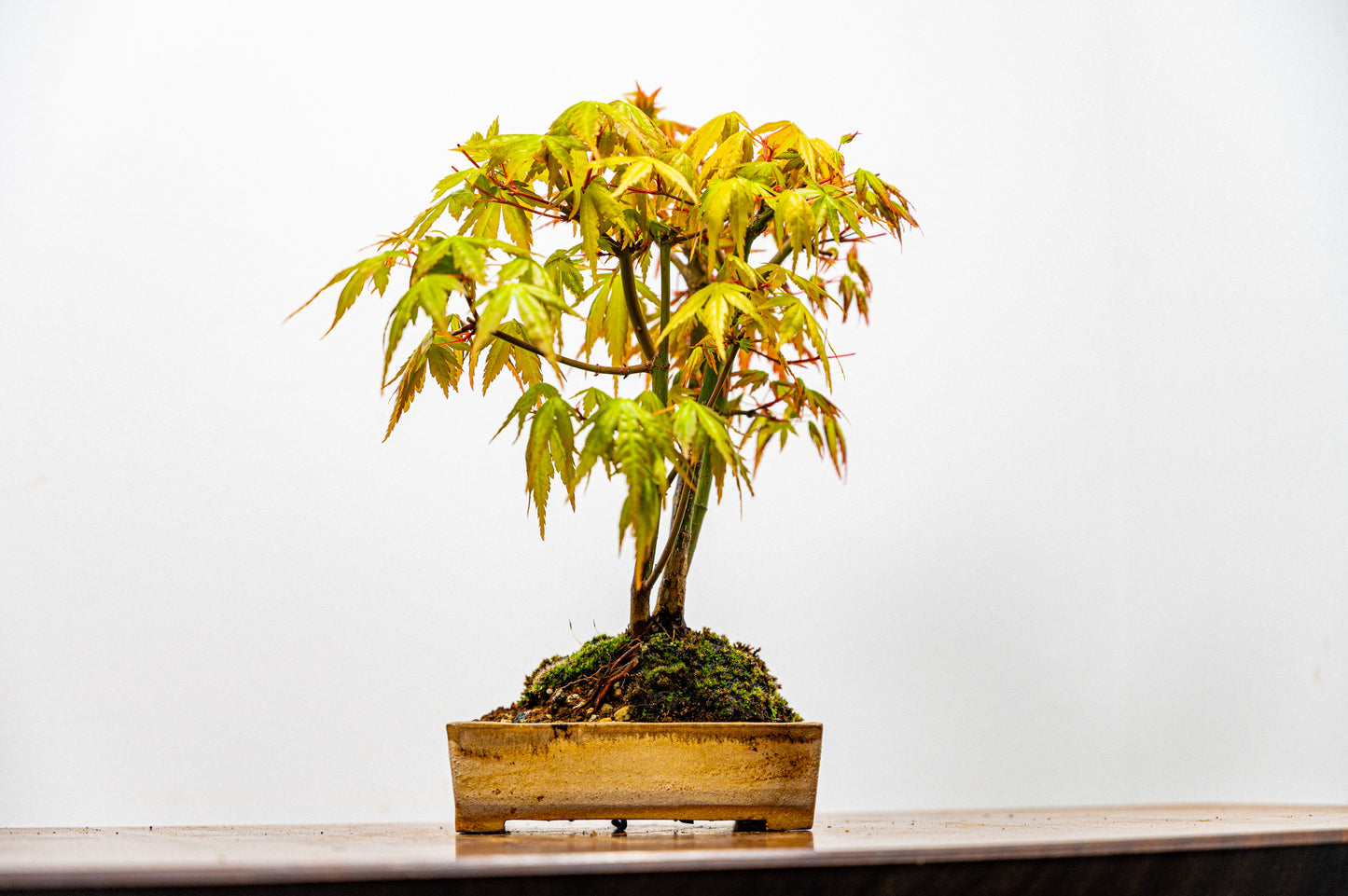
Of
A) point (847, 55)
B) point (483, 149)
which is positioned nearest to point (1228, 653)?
point (847, 55)

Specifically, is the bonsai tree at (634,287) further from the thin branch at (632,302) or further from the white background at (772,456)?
the white background at (772,456)

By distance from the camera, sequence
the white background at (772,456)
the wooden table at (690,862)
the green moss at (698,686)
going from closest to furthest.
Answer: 1. the wooden table at (690,862)
2. the green moss at (698,686)
3. the white background at (772,456)

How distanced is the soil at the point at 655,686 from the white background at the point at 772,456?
473mm

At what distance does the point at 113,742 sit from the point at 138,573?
18 centimetres

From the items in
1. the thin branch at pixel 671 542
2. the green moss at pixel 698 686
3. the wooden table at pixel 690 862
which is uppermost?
the thin branch at pixel 671 542

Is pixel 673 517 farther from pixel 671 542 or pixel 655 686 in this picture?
pixel 655 686

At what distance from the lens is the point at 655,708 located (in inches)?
28.7

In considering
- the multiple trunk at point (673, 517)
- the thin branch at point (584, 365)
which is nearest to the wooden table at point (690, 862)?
the multiple trunk at point (673, 517)

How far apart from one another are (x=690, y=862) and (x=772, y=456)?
2.99 feet

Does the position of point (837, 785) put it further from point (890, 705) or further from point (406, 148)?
point (406, 148)

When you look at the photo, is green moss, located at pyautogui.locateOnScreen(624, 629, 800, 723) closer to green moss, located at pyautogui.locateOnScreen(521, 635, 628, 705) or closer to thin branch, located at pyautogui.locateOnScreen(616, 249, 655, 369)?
green moss, located at pyautogui.locateOnScreen(521, 635, 628, 705)

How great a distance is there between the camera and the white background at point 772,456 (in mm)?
1113

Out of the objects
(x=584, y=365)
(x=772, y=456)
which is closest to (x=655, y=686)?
(x=584, y=365)

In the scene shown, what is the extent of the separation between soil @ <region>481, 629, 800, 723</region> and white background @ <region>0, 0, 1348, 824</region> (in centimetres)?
47
